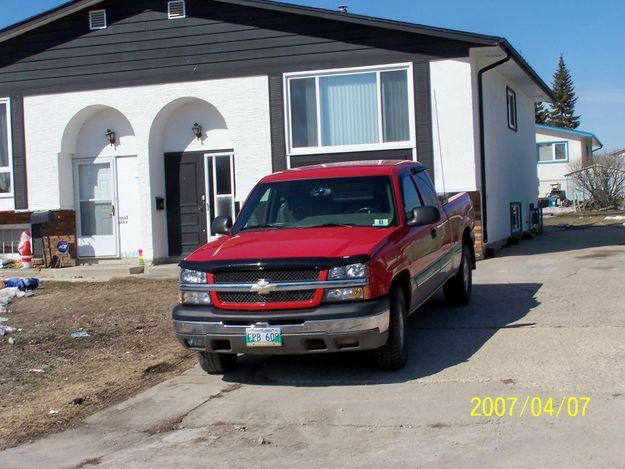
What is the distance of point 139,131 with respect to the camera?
1584 centimetres

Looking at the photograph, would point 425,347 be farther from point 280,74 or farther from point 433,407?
point 280,74

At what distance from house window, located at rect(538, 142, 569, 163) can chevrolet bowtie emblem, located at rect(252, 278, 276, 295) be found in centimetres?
4423

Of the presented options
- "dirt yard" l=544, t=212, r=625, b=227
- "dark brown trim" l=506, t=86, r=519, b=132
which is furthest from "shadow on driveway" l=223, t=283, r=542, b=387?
"dirt yard" l=544, t=212, r=625, b=227

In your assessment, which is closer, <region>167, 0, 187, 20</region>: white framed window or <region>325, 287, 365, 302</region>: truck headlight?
<region>325, 287, 365, 302</region>: truck headlight

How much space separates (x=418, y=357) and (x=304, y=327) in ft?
5.30

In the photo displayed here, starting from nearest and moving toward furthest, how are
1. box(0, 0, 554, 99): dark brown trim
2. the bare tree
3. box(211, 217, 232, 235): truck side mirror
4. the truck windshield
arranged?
the truck windshield → box(211, 217, 232, 235): truck side mirror → box(0, 0, 554, 99): dark brown trim → the bare tree

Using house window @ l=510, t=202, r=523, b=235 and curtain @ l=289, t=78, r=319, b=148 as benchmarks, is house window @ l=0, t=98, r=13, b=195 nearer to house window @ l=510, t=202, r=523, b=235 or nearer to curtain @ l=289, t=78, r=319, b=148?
curtain @ l=289, t=78, r=319, b=148

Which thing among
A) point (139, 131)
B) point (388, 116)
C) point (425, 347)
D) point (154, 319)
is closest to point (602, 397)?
point (425, 347)

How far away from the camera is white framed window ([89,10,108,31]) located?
52.1 ft

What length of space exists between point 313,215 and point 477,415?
2866 mm

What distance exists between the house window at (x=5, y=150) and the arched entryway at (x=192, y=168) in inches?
134

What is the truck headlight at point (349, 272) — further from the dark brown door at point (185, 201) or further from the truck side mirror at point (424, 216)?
the dark brown door at point (185, 201)
